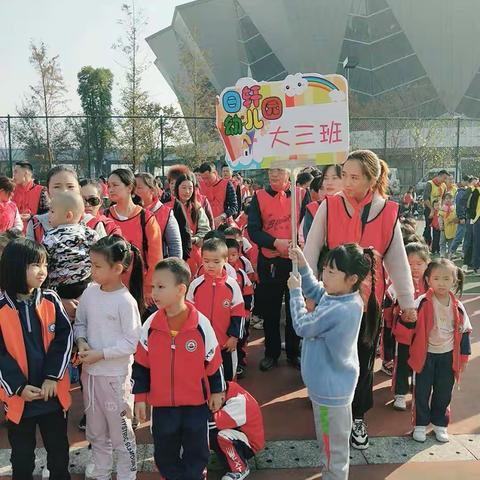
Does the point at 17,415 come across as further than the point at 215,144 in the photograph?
No

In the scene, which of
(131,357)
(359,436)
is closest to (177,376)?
(131,357)

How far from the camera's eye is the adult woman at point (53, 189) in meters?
3.26

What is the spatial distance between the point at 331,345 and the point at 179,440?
3.09ft

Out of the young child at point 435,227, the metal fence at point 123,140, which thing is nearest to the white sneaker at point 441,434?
the young child at point 435,227

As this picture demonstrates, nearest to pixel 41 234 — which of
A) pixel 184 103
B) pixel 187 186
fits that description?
pixel 187 186

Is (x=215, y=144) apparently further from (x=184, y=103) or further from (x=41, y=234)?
(x=41, y=234)

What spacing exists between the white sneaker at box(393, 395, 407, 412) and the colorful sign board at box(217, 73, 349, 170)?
194 cm

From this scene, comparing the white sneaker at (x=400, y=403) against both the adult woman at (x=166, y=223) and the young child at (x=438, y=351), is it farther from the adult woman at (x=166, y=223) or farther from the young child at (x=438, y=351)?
the adult woman at (x=166, y=223)

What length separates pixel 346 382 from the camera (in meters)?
2.59

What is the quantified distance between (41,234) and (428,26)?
43599mm

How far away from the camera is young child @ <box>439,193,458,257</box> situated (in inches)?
421

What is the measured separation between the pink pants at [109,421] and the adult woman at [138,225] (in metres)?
0.94

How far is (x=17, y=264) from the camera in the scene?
2.54m

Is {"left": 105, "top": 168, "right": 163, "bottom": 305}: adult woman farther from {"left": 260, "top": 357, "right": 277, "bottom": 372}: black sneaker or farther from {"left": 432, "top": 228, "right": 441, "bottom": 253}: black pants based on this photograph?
{"left": 432, "top": 228, "right": 441, "bottom": 253}: black pants
